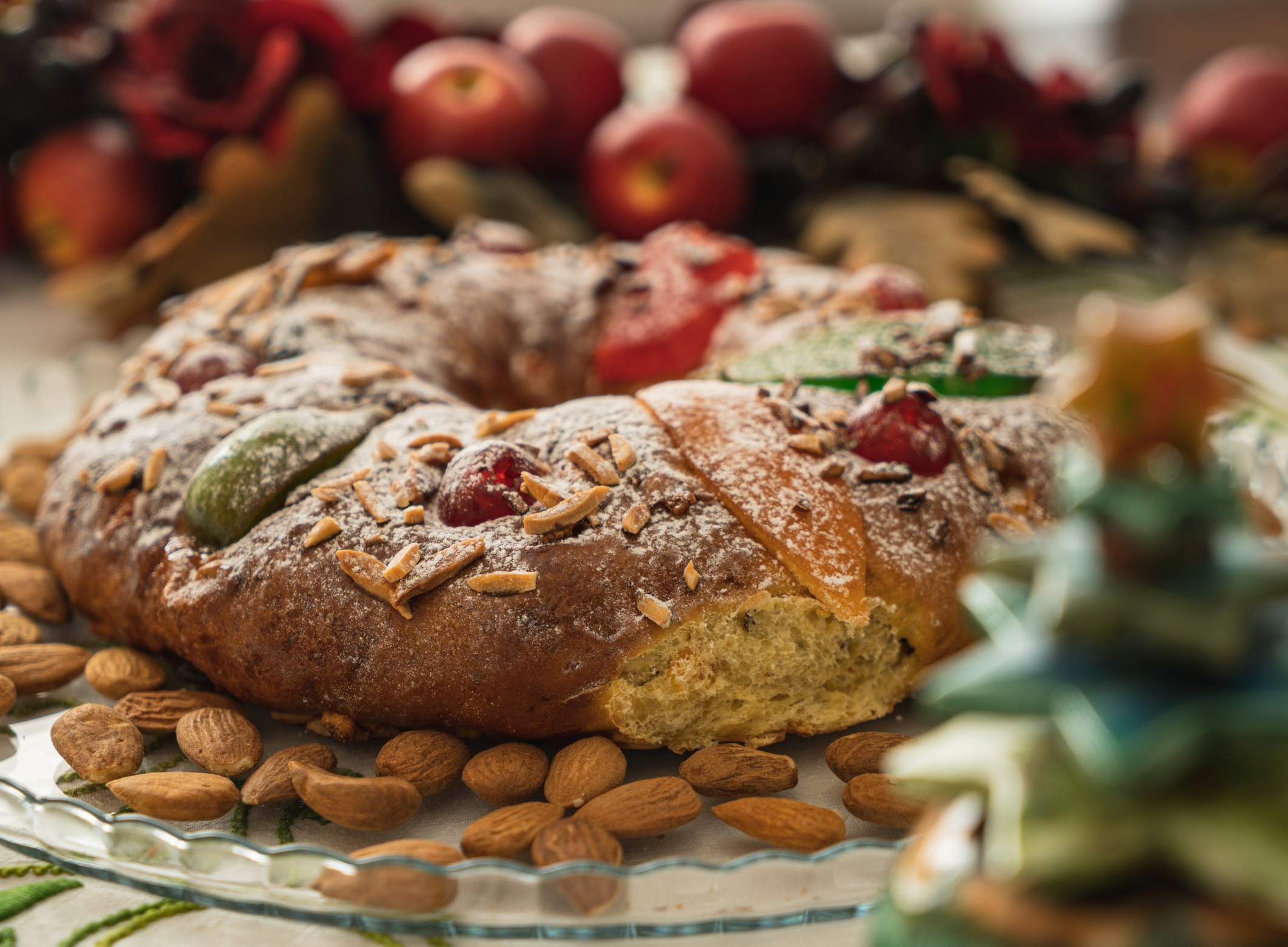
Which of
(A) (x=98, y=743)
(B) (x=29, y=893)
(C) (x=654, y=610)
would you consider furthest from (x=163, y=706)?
(C) (x=654, y=610)

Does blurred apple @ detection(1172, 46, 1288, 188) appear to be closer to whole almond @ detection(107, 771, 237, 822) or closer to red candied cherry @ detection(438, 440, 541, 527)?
red candied cherry @ detection(438, 440, 541, 527)

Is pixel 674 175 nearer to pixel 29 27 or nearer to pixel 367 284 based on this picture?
pixel 367 284

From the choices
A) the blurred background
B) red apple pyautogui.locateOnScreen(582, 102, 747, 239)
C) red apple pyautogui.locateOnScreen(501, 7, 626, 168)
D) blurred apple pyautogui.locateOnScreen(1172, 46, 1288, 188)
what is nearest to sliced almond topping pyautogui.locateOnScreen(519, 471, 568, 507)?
the blurred background

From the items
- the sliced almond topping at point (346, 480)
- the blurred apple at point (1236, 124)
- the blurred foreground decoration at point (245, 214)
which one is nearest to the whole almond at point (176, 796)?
the sliced almond topping at point (346, 480)

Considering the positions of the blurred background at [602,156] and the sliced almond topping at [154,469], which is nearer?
the sliced almond topping at [154,469]

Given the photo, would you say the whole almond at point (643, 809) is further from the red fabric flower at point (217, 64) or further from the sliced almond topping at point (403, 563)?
the red fabric flower at point (217, 64)

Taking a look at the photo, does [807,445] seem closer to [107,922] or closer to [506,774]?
[506,774]
